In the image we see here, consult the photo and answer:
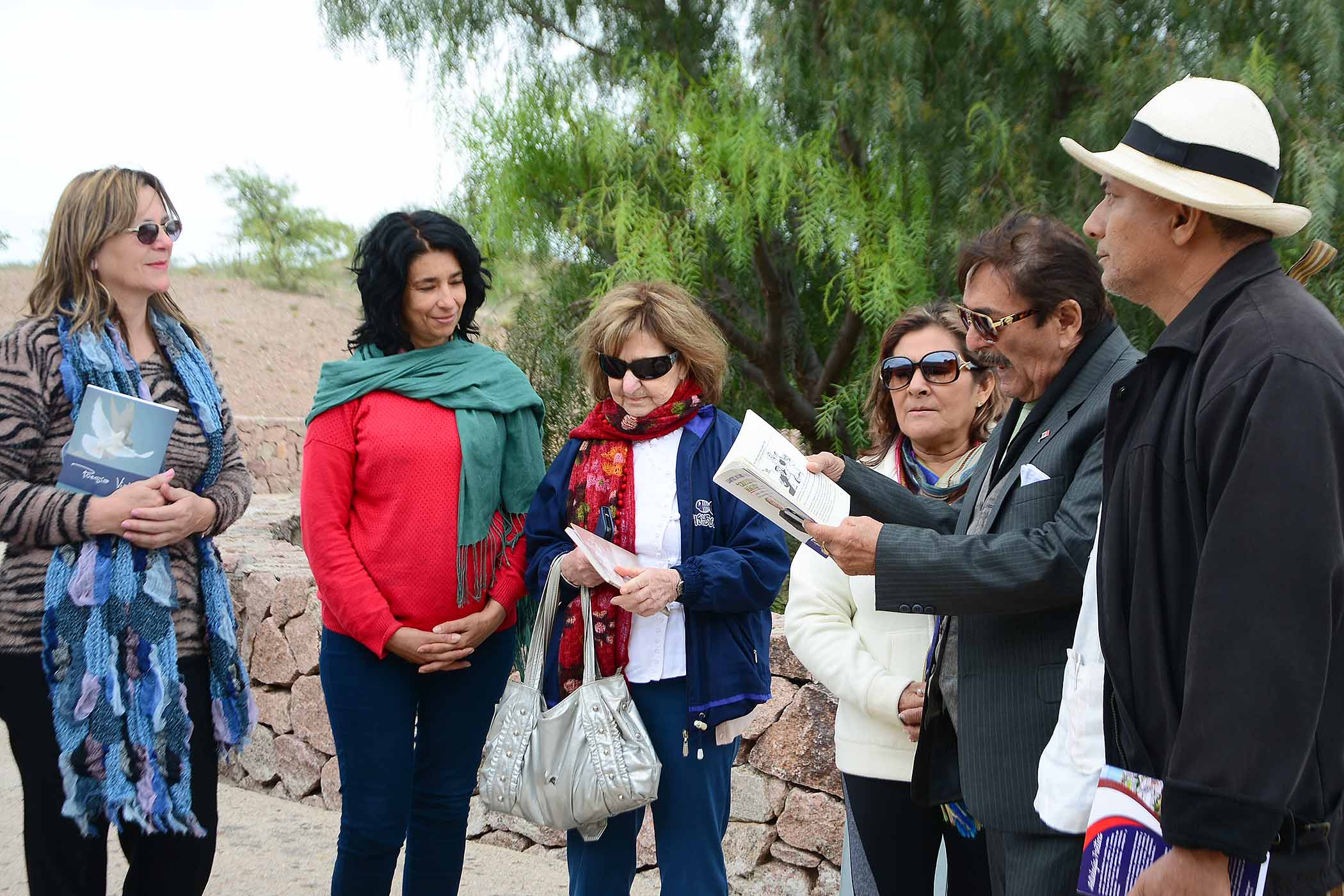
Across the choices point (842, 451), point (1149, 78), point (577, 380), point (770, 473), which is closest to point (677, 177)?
point (577, 380)

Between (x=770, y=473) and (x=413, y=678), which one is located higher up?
(x=770, y=473)

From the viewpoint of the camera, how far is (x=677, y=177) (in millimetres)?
6270

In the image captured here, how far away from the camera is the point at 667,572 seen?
2.66 metres

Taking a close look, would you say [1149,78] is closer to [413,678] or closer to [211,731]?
[413,678]

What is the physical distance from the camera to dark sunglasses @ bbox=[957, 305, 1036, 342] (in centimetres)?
212

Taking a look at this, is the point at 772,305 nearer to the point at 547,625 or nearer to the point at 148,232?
the point at 547,625

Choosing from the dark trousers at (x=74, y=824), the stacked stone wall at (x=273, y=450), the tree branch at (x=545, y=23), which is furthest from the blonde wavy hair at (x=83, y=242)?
the stacked stone wall at (x=273, y=450)

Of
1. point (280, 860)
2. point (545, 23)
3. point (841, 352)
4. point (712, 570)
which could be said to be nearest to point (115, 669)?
point (712, 570)

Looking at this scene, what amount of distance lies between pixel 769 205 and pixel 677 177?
0.57m

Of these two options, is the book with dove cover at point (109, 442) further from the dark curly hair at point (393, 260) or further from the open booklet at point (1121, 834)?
the open booklet at point (1121, 834)

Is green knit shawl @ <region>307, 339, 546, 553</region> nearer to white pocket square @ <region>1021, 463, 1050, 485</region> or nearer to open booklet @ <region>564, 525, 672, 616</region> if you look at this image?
open booklet @ <region>564, 525, 672, 616</region>

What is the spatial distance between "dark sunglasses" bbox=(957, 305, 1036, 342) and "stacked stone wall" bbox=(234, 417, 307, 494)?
14.0 meters

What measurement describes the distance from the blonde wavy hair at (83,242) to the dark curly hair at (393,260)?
57cm

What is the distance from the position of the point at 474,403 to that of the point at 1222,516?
80.0 inches
